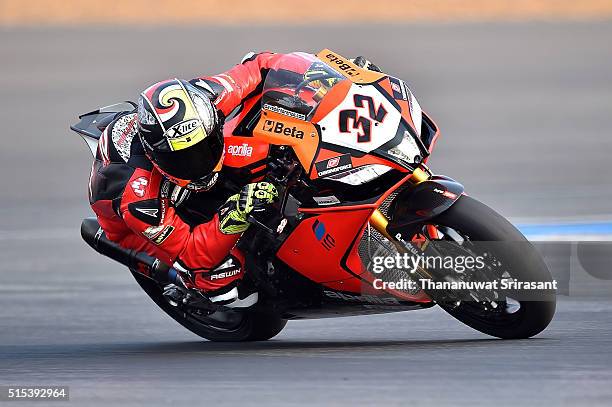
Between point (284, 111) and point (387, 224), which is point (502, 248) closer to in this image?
point (387, 224)

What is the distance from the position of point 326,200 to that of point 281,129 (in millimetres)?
415

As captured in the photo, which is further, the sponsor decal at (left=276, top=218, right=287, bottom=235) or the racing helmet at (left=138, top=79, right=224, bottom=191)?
the sponsor decal at (left=276, top=218, right=287, bottom=235)

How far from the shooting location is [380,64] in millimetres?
15242

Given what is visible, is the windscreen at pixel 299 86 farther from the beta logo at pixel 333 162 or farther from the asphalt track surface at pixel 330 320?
the asphalt track surface at pixel 330 320

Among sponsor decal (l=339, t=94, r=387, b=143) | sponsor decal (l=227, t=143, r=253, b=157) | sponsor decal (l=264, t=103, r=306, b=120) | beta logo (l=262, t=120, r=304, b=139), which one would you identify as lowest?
sponsor decal (l=227, t=143, r=253, b=157)

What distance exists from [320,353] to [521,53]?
10.4m

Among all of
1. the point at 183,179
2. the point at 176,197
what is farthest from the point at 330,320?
the point at 183,179

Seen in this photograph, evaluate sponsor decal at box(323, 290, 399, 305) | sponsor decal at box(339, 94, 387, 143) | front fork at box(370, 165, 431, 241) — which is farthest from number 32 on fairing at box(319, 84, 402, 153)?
sponsor decal at box(323, 290, 399, 305)

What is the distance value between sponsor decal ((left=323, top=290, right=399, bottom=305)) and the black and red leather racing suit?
0.47 meters

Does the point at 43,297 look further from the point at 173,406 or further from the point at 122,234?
the point at 173,406

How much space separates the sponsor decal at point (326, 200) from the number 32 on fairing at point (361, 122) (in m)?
0.24

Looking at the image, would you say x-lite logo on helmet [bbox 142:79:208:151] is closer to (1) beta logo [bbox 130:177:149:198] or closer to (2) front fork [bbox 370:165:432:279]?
(1) beta logo [bbox 130:177:149:198]

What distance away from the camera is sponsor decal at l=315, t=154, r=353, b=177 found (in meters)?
6.30

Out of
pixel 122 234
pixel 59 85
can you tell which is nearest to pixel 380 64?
pixel 59 85
